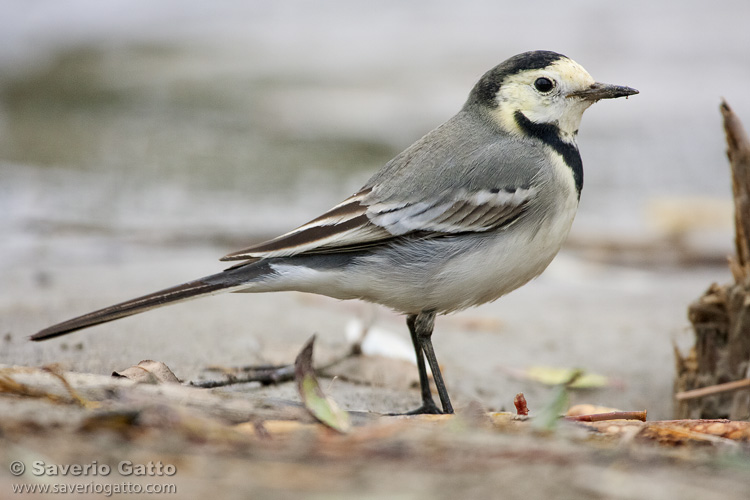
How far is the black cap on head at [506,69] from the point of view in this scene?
4535 mm

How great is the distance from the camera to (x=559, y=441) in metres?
2.68

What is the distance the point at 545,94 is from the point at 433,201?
85 centimetres

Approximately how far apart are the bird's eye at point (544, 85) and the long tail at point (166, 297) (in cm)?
163

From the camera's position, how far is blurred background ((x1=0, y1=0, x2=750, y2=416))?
5.93 meters

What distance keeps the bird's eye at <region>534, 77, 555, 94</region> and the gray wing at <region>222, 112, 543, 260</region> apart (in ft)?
1.11

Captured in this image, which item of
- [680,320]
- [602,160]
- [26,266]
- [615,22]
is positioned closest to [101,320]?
[26,266]

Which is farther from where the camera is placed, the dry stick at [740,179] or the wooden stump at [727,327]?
the dry stick at [740,179]

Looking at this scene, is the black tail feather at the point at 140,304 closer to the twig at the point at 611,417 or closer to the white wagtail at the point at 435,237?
the white wagtail at the point at 435,237

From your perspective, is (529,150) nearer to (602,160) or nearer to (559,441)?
(559,441)

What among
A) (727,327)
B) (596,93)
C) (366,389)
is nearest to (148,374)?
(366,389)

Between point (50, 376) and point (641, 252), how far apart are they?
233 inches

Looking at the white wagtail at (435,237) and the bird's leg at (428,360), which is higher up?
the white wagtail at (435,237)

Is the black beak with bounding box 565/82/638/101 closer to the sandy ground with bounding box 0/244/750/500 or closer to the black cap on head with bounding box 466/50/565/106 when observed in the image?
the black cap on head with bounding box 466/50/565/106

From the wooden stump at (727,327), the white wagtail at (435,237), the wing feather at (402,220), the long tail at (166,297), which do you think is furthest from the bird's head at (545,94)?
the long tail at (166,297)
